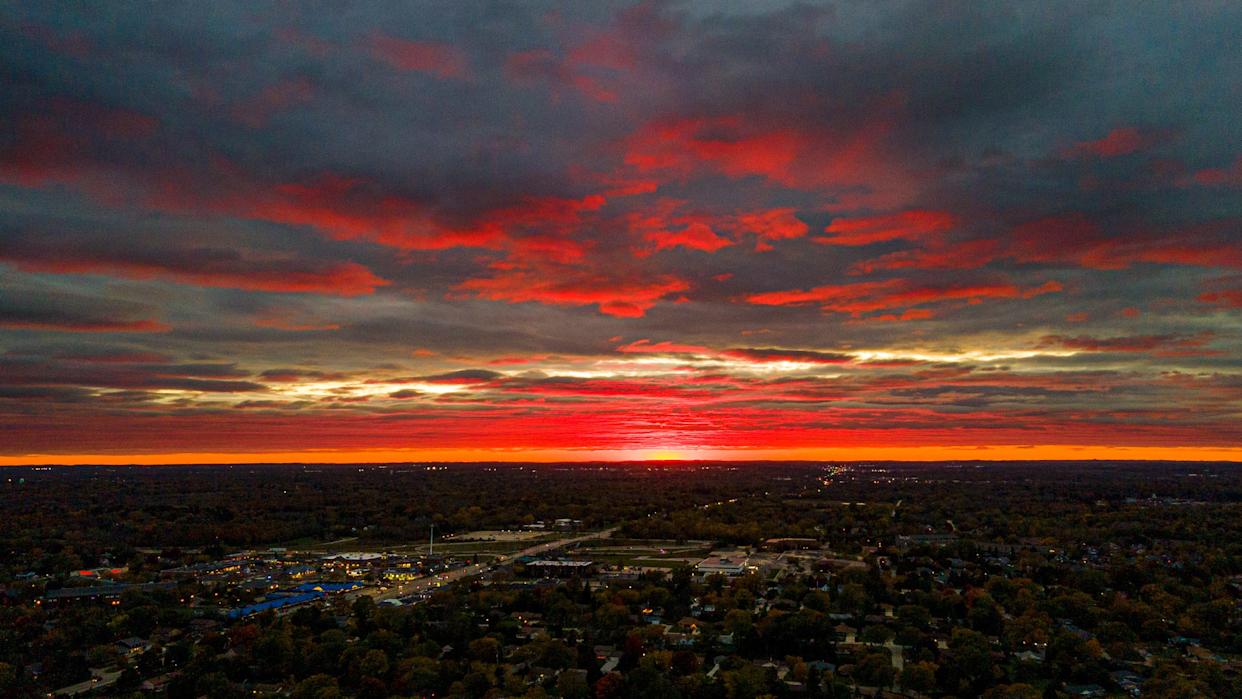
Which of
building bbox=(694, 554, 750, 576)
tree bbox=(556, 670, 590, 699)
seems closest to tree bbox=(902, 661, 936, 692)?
tree bbox=(556, 670, 590, 699)

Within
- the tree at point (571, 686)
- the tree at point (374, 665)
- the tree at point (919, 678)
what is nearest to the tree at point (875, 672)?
the tree at point (919, 678)

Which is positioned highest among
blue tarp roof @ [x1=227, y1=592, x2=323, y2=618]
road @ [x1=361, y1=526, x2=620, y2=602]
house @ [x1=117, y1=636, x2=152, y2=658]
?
house @ [x1=117, y1=636, x2=152, y2=658]

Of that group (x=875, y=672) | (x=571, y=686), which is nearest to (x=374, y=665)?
(x=571, y=686)

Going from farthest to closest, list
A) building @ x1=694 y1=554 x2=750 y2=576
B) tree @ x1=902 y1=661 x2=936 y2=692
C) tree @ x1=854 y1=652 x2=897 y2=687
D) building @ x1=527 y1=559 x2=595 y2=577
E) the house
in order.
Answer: building @ x1=694 y1=554 x2=750 y2=576 < building @ x1=527 y1=559 x2=595 y2=577 < the house < tree @ x1=854 y1=652 x2=897 y2=687 < tree @ x1=902 y1=661 x2=936 y2=692

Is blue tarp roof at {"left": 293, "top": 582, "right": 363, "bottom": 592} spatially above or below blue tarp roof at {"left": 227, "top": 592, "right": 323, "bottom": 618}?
below

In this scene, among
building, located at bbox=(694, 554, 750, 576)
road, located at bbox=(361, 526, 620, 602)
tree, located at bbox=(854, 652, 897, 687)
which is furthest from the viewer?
building, located at bbox=(694, 554, 750, 576)

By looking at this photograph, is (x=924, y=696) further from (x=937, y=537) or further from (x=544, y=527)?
(x=544, y=527)

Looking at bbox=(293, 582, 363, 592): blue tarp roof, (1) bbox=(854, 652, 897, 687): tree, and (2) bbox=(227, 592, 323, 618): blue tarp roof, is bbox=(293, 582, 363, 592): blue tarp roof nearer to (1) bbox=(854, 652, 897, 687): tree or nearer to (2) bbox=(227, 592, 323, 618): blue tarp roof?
(2) bbox=(227, 592, 323, 618): blue tarp roof

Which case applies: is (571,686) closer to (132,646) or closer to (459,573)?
(132,646)

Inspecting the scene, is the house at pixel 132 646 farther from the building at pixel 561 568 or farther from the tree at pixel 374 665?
the building at pixel 561 568

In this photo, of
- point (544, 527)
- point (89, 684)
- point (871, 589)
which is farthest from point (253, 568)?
point (871, 589)
